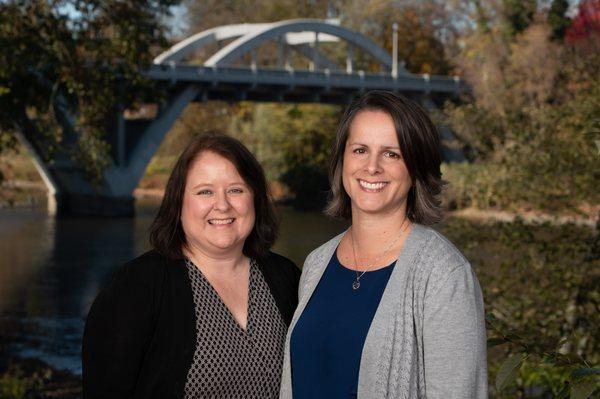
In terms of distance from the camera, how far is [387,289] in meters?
2.19

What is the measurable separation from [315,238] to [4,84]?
13748mm

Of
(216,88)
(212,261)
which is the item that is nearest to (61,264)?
(216,88)

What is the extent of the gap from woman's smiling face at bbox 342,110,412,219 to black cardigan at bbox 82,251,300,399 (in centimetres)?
52

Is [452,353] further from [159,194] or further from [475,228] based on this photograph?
[159,194]

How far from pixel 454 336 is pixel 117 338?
0.81 metres

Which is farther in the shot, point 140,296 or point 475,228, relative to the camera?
point 475,228

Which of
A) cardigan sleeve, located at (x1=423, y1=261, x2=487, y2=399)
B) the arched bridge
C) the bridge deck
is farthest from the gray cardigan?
the bridge deck

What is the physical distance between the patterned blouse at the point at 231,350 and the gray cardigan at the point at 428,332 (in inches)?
14.0

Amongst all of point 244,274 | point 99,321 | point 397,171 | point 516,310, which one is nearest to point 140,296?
point 99,321

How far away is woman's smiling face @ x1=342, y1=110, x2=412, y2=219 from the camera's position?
2.28 metres

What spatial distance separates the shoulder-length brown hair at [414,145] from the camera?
7.39ft

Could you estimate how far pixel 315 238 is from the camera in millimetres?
21547

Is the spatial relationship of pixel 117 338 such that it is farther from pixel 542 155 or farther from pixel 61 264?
pixel 61 264

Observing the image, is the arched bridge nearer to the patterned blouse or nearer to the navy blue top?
the patterned blouse
